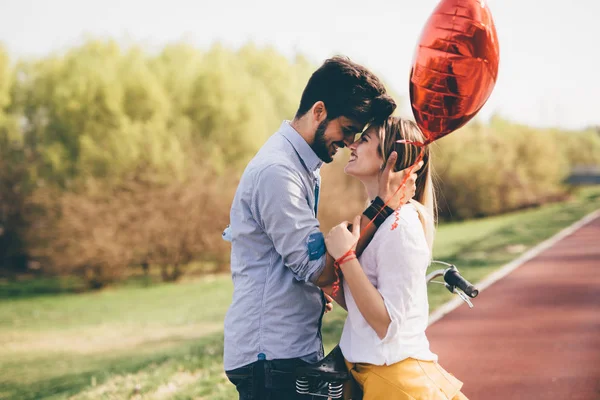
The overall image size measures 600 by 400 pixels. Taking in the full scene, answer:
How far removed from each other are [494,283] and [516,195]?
85.0 feet

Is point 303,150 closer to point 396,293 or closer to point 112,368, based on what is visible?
point 396,293

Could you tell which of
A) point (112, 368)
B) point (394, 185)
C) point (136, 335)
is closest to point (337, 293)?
point (394, 185)

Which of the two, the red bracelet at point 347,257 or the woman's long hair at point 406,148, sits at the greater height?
the woman's long hair at point 406,148

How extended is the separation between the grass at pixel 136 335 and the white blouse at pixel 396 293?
3398 millimetres

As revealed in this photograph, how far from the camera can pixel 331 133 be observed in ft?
9.28

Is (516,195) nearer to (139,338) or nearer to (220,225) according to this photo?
(220,225)

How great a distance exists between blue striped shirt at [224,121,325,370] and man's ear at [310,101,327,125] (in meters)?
0.12

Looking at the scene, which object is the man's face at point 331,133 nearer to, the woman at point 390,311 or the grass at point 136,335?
the woman at point 390,311

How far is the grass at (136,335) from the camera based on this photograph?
22.2ft

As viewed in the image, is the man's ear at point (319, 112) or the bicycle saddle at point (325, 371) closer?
the bicycle saddle at point (325, 371)

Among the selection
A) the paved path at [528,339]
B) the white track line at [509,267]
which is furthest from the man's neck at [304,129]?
the white track line at [509,267]

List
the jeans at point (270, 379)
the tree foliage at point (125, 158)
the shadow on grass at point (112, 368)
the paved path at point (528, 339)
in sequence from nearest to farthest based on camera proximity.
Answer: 1. the jeans at point (270, 379)
2. the paved path at point (528, 339)
3. the shadow on grass at point (112, 368)
4. the tree foliage at point (125, 158)

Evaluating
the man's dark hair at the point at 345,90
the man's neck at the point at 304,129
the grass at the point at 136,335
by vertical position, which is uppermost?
the man's dark hair at the point at 345,90

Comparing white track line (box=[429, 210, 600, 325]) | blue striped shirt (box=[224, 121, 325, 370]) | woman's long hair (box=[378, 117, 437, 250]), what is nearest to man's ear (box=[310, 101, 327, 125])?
blue striped shirt (box=[224, 121, 325, 370])
